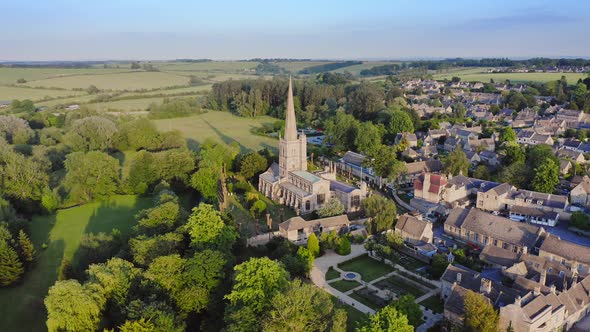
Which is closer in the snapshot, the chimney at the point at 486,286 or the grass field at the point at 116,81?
the chimney at the point at 486,286

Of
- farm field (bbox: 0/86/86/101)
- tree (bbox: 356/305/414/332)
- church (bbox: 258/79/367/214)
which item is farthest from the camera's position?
farm field (bbox: 0/86/86/101)

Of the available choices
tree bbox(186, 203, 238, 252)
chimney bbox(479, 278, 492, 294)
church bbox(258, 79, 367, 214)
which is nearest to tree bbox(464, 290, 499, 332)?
chimney bbox(479, 278, 492, 294)

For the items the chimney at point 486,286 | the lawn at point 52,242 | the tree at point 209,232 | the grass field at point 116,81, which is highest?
the grass field at point 116,81

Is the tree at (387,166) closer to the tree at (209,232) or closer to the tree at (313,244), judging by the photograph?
the tree at (313,244)

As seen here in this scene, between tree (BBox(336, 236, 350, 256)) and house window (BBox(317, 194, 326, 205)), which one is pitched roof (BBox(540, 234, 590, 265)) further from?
house window (BBox(317, 194, 326, 205))

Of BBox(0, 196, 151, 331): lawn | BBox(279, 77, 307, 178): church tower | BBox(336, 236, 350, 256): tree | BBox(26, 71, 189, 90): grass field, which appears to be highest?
BBox(26, 71, 189, 90): grass field

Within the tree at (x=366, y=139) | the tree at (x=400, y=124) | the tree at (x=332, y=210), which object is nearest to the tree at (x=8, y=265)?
the tree at (x=332, y=210)

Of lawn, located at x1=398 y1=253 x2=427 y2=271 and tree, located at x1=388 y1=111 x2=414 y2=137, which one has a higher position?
tree, located at x1=388 y1=111 x2=414 y2=137
